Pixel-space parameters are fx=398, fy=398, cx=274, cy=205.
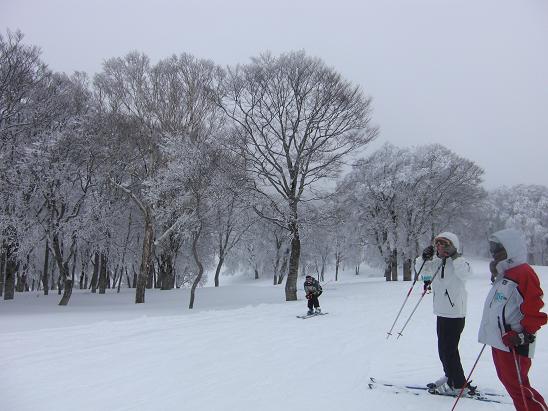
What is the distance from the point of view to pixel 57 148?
→ 1855cm

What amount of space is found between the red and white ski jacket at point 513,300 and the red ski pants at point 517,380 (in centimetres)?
10

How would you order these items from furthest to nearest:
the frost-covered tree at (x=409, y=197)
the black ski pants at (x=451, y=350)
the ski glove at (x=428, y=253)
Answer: the frost-covered tree at (x=409, y=197) < the ski glove at (x=428, y=253) < the black ski pants at (x=451, y=350)

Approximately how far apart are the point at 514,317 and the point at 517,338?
0.33 m

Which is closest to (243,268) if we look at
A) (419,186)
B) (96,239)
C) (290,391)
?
(419,186)

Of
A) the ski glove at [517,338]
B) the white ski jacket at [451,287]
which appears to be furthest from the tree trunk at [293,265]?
the ski glove at [517,338]

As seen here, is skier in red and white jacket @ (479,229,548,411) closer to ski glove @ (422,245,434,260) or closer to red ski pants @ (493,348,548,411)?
red ski pants @ (493,348,548,411)

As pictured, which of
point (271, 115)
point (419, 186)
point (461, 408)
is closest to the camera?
point (461, 408)

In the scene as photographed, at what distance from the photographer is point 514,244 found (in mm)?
4133

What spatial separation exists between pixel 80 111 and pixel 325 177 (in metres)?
13.0

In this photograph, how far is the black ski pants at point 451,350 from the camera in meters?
5.14

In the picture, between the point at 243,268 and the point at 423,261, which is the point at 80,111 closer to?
the point at 423,261

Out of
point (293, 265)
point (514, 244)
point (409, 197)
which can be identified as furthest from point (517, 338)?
point (409, 197)

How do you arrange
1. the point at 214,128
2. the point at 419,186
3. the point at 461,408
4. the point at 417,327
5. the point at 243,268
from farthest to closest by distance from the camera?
the point at 243,268
the point at 419,186
the point at 214,128
the point at 417,327
the point at 461,408

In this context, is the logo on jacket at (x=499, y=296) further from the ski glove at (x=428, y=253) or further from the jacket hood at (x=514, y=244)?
the ski glove at (x=428, y=253)
